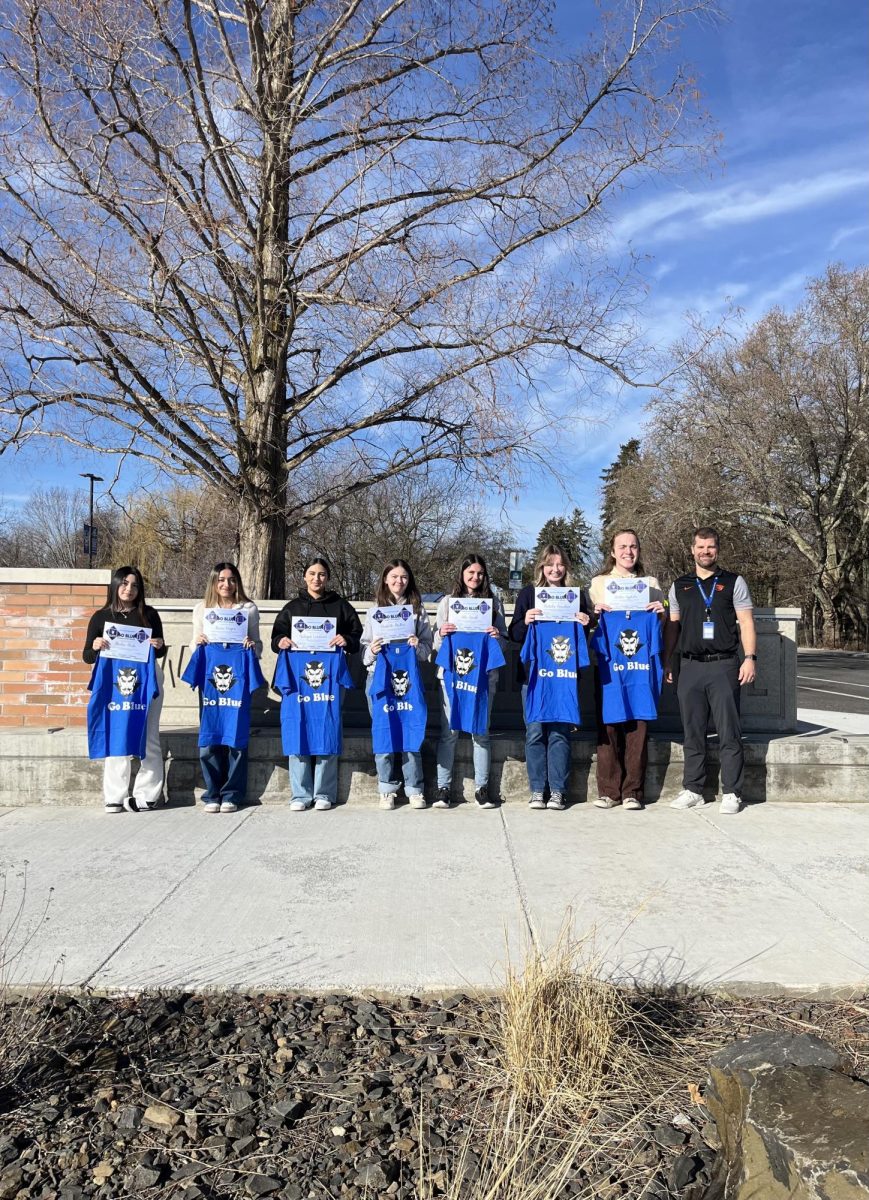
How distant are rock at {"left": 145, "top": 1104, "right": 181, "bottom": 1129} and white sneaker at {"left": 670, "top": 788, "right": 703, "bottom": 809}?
16.1ft

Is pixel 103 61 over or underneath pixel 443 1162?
over

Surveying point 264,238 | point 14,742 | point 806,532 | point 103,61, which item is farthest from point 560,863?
point 806,532

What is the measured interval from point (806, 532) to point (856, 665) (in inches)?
452

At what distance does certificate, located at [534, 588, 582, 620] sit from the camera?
6.89 m

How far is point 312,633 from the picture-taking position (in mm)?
7008

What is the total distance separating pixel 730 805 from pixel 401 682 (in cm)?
266

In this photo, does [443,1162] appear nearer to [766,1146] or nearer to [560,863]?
[766,1146]

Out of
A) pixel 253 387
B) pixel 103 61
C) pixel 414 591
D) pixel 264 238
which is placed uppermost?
pixel 103 61

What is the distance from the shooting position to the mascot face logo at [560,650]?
690cm

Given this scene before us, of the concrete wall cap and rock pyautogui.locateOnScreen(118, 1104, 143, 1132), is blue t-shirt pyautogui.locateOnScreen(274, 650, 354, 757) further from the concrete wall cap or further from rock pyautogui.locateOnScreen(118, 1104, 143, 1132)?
rock pyautogui.locateOnScreen(118, 1104, 143, 1132)

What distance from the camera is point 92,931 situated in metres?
4.27

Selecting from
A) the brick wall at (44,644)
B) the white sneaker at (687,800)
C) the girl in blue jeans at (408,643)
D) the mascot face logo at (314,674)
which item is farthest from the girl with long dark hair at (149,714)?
the white sneaker at (687,800)

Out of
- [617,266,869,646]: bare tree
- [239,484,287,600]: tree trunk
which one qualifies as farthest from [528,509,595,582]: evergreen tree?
[239,484,287,600]: tree trunk

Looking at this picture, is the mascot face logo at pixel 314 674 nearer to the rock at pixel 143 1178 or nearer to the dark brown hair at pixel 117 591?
the dark brown hair at pixel 117 591
